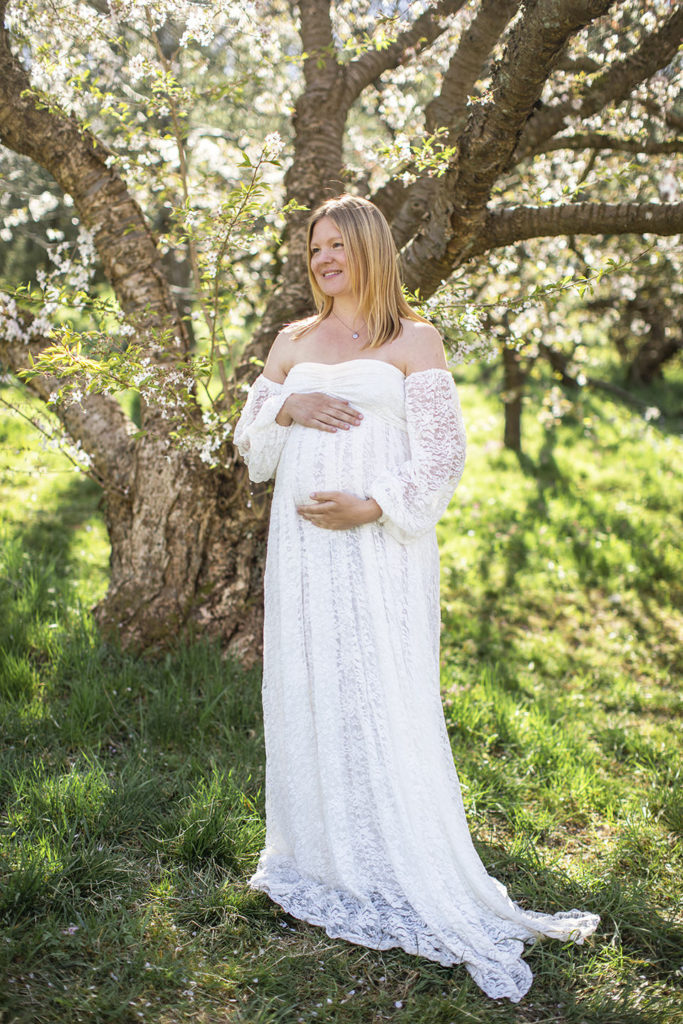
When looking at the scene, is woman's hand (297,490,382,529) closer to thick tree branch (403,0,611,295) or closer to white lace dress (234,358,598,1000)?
white lace dress (234,358,598,1000)

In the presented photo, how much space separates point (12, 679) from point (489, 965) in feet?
8.08

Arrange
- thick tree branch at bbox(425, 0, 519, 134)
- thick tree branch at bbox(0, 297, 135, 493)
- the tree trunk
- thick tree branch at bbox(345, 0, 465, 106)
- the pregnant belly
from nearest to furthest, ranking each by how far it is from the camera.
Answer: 1. the pregnant belly
2. thick tree branch at bbox(425, 0, 519, 134)
3. the tree trunk
4. thick tree branch at bbox(0, 297, 135, 493)
5. thick tree branch at bbox(345, 0, 465, 106)

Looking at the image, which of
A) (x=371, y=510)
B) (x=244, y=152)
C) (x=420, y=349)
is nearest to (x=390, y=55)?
(x=244, y=152)

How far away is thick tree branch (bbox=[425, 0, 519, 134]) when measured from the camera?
3607 mm

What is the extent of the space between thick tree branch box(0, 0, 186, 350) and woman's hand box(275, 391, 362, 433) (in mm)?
1328

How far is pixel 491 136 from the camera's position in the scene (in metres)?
3.28

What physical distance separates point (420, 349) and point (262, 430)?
0.60 metres

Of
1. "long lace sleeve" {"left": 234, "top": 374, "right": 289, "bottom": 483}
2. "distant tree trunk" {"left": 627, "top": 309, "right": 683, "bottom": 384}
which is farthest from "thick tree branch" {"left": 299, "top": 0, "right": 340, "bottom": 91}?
"distant tree trunk" {"left": 627, "top": 309, "right": 683, "bottom": 384}

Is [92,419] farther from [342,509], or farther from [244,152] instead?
[342,509]

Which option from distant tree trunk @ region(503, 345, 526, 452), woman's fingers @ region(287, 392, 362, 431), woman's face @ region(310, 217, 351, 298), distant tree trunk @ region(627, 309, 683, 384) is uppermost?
distant tree trunk @ region(627, 309, 683, 384)

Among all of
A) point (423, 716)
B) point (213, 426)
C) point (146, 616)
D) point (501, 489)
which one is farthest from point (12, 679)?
point (501, 489)

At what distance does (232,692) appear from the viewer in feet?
12.9

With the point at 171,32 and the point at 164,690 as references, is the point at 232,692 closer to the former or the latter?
the point at 164,690

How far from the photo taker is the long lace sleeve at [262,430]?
9.32 feet
